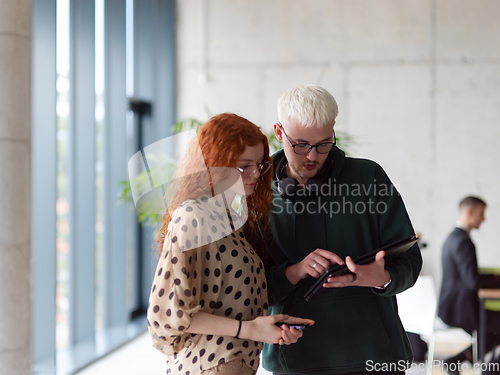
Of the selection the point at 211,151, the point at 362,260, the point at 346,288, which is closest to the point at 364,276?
the point at 362,260

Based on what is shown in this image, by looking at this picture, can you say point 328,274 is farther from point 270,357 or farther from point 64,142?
point 64,142

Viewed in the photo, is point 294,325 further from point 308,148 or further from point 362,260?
point 308,148

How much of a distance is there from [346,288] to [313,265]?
198 mm

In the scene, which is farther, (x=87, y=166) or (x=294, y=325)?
(x=87, y=166)

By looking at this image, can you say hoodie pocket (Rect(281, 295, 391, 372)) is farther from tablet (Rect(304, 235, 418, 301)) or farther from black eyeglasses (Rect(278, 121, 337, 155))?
black eyeglasses (Rect(278, 121, 337, 155))

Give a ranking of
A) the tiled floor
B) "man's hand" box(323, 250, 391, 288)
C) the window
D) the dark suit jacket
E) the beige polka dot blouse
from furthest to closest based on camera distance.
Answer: the dark suit jacket < the tiled floor < the window < "man's hand" box(323, 250, 391, 288) < the beige polka dot blouse

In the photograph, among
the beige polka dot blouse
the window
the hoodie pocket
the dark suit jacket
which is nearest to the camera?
the beige polka dot blouse

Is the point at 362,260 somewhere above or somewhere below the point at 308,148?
below

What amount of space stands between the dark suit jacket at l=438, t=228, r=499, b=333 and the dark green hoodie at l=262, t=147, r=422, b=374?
9.38 feet

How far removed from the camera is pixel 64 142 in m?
3.93

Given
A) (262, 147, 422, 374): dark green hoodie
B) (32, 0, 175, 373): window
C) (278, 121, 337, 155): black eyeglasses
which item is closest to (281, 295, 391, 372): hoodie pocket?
(262, 147, 422, 374): dark green hoodie

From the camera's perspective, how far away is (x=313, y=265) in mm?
1278

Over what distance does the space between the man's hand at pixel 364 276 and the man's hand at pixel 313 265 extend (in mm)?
48

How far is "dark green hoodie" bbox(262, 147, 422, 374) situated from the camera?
4.47ft
